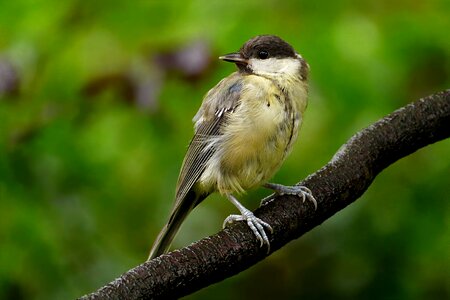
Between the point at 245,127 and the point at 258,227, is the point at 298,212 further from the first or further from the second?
the point at 245,127

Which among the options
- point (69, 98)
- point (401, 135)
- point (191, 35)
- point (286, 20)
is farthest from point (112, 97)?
point (401, 135)

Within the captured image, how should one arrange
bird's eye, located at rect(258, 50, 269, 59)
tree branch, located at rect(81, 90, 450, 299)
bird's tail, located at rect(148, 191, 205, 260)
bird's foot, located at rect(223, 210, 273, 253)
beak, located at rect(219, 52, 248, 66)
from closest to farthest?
tree branch, located at rect(81, 90, 450, 299)
bird's foot, located at rect(223, 210, 273, 253)
bird's tail, located at rect(148, 191, 205, 260)
beak, located at rect(219, 52, 248, 66)
bird's eye, located at rect(258, 50, 269, 59)

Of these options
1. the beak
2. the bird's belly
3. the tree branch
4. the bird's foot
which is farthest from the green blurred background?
the bird's foot

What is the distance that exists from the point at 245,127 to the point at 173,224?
0.41 metres

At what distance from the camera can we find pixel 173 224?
322 cm

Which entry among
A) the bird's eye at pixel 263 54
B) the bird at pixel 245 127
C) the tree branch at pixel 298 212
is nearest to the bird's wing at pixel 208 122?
the bird at pixel 245 127

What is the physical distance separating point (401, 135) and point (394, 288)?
0.70 meters

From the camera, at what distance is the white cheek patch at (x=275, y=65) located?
3303 millimetres

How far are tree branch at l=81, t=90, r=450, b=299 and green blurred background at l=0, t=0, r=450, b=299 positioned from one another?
14.2 inches

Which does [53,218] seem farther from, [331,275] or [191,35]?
[331,275]

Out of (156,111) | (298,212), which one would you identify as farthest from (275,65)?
(298,212)

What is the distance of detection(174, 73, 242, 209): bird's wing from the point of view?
3.29 meters

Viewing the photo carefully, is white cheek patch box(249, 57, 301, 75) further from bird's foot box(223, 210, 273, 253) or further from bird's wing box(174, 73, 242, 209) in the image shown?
bird's foot box(223, 210, 273, 253)

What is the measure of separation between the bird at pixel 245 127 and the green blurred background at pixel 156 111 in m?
0.07
